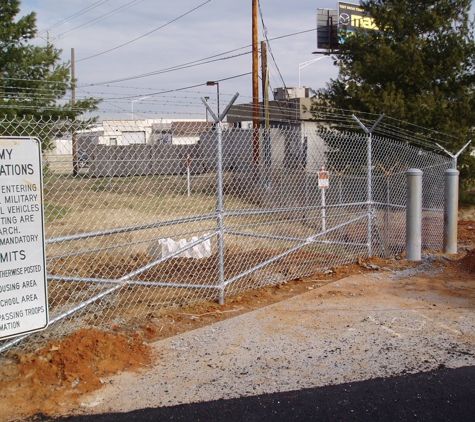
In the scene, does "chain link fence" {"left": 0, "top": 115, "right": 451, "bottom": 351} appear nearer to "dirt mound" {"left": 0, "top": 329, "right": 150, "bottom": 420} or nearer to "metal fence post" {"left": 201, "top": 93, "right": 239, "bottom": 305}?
"metal fence post" {"left": 201, "top": 93, "right": 239, "bottom": 305}

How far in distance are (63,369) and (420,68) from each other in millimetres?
16570

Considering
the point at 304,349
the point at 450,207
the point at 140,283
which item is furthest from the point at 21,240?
the point at 450,207

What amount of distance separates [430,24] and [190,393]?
17.4 metres

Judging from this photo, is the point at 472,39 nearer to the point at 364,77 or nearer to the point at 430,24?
the point at 430,24

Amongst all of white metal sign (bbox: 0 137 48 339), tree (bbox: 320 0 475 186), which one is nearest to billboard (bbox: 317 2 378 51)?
tree (bbox: 320 0 475 186)

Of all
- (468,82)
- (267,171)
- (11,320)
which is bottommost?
(11,320)

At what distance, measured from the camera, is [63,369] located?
14.7 ft

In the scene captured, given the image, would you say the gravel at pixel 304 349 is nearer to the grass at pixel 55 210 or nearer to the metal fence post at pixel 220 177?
the metal fence post at pixel 220 177

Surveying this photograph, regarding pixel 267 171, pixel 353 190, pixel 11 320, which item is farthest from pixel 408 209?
pixel 11 320

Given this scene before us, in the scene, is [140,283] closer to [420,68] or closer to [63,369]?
[63,369]

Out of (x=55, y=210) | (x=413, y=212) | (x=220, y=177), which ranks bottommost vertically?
(x=413, y=212)

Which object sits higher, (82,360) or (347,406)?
(82,360)

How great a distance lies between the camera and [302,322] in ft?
19.7

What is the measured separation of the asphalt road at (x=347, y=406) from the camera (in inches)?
154
